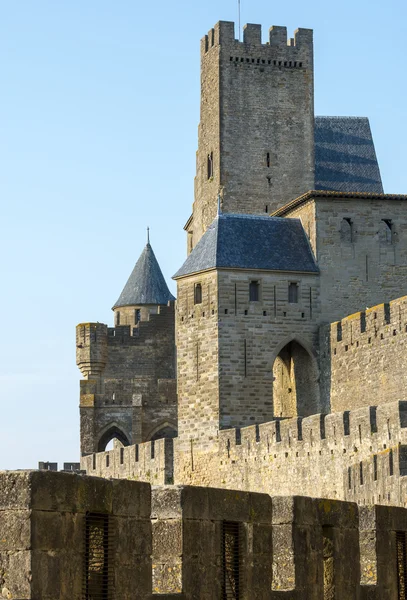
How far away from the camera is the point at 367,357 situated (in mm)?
39969

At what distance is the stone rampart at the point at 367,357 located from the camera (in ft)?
126

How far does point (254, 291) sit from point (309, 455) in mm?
9065

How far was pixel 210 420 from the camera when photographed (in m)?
43.2

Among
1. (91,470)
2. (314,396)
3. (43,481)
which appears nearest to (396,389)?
(314,396)

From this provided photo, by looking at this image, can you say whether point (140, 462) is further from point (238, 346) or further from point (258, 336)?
point (258, 336)

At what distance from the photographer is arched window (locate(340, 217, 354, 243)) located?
44.6 m

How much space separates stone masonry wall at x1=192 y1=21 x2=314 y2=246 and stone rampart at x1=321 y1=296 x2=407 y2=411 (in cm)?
748

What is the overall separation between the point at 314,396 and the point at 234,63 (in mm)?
11651

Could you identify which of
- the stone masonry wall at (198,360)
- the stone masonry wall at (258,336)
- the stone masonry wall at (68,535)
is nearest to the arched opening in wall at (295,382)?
the stone masonry wall at (258,336)

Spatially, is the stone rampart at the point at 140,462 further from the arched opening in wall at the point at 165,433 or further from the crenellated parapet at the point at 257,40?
the crenellated parapet at the point at 257,40

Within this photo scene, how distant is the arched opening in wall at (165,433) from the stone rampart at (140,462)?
17.2 ft

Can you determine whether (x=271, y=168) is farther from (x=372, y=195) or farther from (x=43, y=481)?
(x=43, y=481)

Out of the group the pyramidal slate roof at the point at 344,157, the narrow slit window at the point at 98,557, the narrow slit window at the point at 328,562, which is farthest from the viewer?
the pyramidal slate roof at the point at 344,157

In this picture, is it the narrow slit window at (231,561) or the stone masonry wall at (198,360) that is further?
the stone masonry wall at (198,360)
